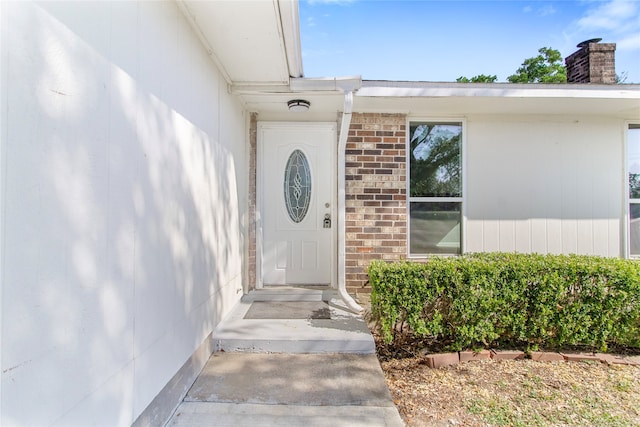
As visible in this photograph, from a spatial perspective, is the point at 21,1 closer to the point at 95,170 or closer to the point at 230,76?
the point at 95,170

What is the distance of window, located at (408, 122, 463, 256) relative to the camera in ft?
14.6

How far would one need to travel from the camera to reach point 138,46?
1750 millimetres

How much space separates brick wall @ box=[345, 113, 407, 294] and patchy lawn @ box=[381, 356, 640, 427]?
5.38 feet

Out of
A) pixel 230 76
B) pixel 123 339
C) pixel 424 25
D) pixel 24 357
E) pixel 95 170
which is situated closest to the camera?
pixel 24 357

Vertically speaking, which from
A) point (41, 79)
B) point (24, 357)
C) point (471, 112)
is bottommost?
point (24, 357)

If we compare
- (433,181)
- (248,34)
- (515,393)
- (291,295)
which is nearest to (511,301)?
(515,393)

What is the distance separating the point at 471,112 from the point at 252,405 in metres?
4.22

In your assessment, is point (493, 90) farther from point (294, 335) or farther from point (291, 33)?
point (294, 335)

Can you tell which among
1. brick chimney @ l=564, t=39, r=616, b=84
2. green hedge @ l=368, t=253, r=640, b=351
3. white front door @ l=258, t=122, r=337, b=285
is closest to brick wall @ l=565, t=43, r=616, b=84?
brick chimney @ l=564, t=39, r=616, b=84

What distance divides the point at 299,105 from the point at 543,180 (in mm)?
3467

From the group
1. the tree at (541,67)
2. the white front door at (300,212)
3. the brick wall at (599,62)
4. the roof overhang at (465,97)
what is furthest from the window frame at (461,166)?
the tree at (541,67)

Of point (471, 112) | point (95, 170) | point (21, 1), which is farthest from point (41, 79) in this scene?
point (471, 112)

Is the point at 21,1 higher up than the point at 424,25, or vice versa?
the point at 424,25

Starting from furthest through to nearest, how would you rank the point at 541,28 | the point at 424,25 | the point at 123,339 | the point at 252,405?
the point at 541,28 → the point at 424,25 → the point at 252,405 → the point at 123,339
